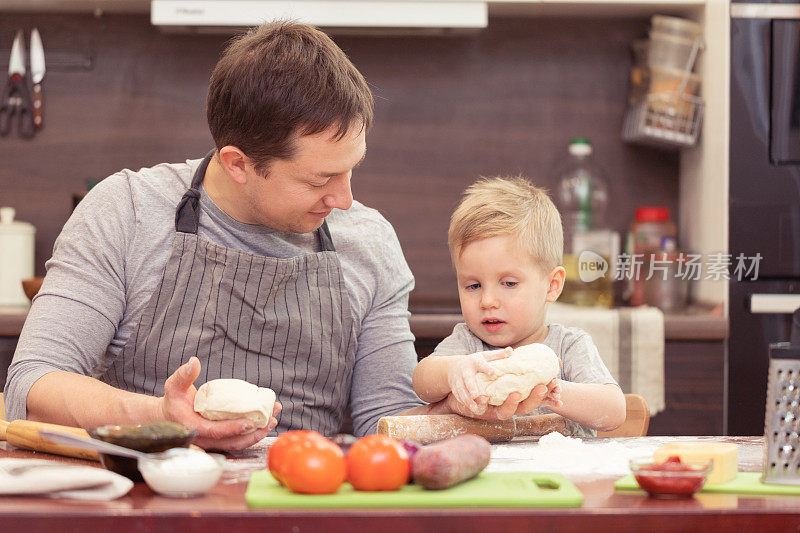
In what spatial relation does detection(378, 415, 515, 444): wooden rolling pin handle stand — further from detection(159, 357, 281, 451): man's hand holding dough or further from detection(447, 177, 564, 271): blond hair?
detection(447, 177, 564, 271): blond hair

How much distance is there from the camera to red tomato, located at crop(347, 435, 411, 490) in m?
0.88

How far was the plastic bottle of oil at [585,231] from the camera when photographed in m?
2.74

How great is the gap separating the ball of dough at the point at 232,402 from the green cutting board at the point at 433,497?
23cm

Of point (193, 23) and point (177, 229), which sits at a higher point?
point (193, 23)

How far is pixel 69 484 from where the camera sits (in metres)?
0.88

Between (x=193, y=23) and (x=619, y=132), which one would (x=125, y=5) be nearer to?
(x=193, y=23)

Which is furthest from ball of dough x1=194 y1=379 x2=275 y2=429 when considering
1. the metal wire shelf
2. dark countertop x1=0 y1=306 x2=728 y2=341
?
the metal wire shelf

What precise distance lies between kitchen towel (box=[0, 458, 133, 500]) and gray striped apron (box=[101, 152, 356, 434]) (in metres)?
0.65

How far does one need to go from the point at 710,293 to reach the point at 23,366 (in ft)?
6.35

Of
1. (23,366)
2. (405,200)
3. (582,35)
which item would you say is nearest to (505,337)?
(23,366)

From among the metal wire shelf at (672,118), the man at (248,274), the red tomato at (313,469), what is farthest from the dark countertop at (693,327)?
the red tomato at (313,469)

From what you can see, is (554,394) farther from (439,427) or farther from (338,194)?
(338,194)

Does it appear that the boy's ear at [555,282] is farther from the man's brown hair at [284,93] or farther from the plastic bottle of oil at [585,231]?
the plastic bottle of oil at [585,231]

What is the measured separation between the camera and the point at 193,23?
258 centimetres
